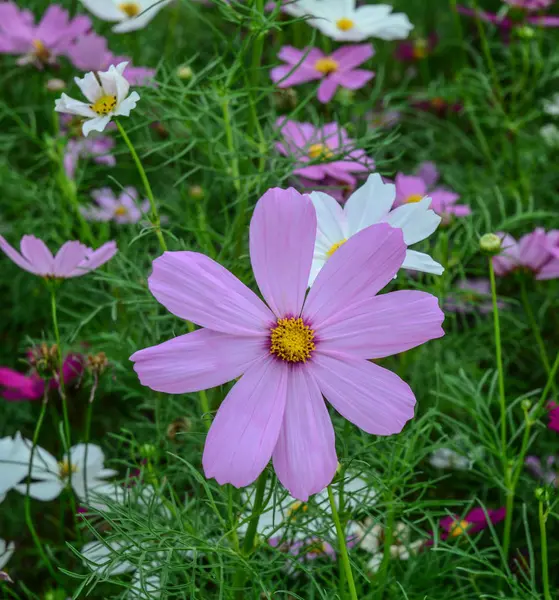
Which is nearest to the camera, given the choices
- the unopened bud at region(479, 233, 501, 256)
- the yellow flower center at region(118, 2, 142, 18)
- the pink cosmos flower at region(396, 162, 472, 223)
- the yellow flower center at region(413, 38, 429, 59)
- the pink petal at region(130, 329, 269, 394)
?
the pink petal at region(130, 329, 269, 394)

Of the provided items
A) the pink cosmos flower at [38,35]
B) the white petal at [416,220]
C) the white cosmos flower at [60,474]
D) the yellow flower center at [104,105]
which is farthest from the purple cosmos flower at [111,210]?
the white petal at [416,220]

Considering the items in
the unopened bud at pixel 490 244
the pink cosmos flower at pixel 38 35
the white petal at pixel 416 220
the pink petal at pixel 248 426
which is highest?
the pink cosmos flower at pixel 38 35

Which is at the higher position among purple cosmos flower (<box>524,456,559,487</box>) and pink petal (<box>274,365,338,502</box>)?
purple cosmos flower (<box>524,456,559,487</box>)

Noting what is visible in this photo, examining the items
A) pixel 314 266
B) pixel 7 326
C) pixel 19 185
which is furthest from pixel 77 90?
pixel 314 266

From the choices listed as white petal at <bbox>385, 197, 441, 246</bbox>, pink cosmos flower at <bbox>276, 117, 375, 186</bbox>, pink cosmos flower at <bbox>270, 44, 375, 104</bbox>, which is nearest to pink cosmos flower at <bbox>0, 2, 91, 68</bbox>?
pink cosmos flower at <bbox>270, 44, 375, 104</bbox>

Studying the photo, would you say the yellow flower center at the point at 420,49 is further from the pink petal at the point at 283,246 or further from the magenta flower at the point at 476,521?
the pink petal at the point at 283,246

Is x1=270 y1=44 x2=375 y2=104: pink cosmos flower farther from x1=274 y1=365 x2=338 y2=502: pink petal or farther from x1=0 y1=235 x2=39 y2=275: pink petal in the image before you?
x1=274 y1=365 x2=338 y2=502: pink petal

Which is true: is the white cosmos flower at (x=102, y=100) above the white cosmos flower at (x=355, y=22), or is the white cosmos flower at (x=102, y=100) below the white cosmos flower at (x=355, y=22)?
below

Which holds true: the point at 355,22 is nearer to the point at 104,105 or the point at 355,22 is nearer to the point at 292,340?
the point at 104,105

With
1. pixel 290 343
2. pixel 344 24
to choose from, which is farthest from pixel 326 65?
pixel 290 343
